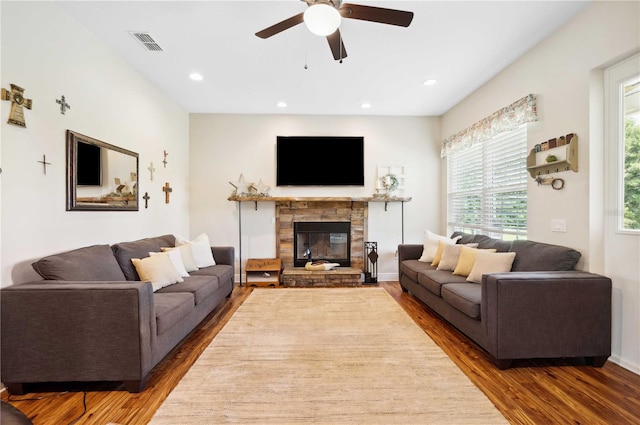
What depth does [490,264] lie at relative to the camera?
9.30 ft

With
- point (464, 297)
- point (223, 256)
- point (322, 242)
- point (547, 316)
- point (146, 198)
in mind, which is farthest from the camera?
point (322, 242)

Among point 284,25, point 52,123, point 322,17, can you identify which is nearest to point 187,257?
point 52,123

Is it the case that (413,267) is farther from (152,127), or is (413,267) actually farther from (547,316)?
(152,127)

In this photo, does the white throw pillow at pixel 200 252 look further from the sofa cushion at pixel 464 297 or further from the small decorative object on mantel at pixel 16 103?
the sofa cushion at pixel 464 297

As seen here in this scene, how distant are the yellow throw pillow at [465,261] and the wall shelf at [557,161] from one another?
2.97ft

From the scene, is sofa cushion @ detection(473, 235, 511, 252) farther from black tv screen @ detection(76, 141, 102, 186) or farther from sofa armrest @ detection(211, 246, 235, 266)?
black tv screen @ detection(76, 141, 102, 186)

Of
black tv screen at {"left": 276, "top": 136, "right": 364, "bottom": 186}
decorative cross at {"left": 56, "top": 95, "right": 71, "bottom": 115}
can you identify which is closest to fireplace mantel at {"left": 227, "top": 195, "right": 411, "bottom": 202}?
black tv screen at {"left": 276, "top": 136, "right": 364, "bottom": 186}

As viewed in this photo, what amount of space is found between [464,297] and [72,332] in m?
2.94

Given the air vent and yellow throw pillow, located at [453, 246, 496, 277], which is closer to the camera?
the air vent

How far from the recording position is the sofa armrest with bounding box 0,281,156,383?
181 centimetres

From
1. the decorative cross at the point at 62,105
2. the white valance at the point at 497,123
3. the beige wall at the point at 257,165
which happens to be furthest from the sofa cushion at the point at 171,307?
the white valance at the point at 497,123

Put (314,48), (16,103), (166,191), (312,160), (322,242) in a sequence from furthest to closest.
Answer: (322,242)
(312,160)
(166,191)
(314,48)
(16,103)

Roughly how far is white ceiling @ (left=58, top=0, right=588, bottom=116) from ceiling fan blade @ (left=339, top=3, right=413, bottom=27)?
A: 536mm

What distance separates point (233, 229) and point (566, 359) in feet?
14.6
